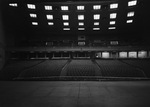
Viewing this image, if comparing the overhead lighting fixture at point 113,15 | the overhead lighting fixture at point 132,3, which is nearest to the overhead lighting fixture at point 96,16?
the overhead lighting fixture at point 113,15

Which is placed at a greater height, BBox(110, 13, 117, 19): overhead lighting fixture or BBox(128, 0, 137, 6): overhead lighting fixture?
BBox(128, 0, 137, 6): overhead lighting fixture

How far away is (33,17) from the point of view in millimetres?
25781

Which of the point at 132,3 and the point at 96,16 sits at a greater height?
the point at 132,3

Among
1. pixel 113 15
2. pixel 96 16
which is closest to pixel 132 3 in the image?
pixel 113 15

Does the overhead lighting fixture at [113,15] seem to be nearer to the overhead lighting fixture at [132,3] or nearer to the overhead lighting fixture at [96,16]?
the overhead lighting fixture at [96,16]

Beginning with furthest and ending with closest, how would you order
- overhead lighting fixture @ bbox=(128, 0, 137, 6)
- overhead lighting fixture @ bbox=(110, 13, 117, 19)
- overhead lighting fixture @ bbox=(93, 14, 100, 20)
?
1. overhead lighting fixture @ bbox=(93, 14, 100, 20)
2. overhead lighting fixture @ bbox=(110, 13, 117, 19)
3. overhead lighting fixture @ bbox=(128, 0, 137, 6)

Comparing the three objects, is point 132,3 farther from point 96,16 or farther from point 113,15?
point 96,16

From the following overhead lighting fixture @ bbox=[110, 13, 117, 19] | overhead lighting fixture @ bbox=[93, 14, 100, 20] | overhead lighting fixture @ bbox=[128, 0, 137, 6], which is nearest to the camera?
overhead lighting fixture @ bbox=[128, 0, 137, 6]

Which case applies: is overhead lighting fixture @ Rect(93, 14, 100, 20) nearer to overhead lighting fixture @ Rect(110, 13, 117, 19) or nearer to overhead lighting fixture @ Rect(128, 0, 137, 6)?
overhead lighting fixture @ Rect(110, 13, 117, 19)

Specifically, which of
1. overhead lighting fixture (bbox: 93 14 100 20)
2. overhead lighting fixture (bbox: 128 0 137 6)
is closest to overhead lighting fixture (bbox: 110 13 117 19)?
overhead lighting fixture (bbox: 93 14 100 20)

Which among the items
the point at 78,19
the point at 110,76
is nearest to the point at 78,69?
the point at 110,76

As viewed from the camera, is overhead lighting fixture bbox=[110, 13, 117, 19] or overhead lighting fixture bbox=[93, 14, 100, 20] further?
overhead lighting fixture bbox=[93, 14, 100, 20]

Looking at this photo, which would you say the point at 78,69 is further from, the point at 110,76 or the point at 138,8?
the point at 138,8

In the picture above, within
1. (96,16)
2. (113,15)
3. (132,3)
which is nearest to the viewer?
(132,3)
